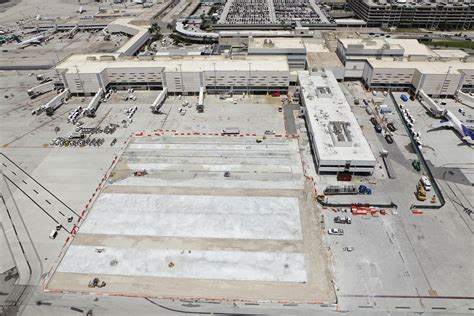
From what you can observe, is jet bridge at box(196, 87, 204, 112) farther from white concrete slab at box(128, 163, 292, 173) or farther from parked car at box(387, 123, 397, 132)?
parked car at box(387, 123, 397, 132)

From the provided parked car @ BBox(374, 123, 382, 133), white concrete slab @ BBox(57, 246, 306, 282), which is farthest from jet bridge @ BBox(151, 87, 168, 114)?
parked car @ BBox(374, 123, 382, 133)

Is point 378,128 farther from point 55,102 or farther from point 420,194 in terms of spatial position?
point 55,102

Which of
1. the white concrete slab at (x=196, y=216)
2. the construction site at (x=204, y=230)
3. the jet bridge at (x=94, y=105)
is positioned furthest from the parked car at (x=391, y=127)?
the jet bridge at (x=94, y=105)

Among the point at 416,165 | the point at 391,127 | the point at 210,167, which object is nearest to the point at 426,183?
the point at 416,165

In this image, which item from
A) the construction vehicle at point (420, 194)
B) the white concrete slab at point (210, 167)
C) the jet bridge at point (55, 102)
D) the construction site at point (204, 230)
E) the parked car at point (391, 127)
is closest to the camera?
the construction site at point (204, 230)

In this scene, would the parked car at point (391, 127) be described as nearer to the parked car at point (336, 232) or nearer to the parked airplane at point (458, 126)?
the parked airplane at point (458, 126)

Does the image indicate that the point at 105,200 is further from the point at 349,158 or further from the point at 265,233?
the point at 349,158
